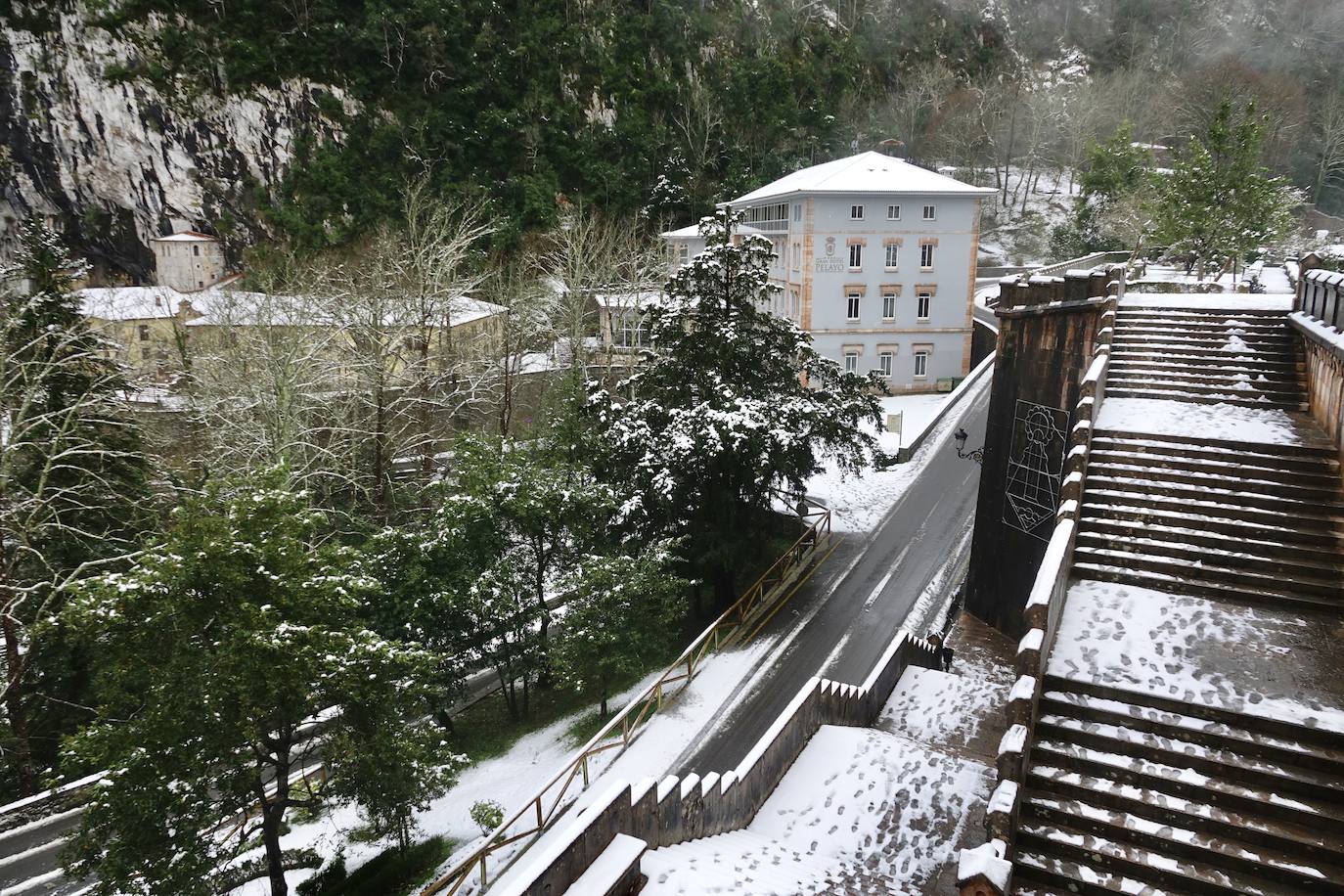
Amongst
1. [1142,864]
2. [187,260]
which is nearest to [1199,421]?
[1142,864]

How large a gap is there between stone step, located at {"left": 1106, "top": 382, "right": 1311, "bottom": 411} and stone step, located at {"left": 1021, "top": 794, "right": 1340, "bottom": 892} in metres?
7.92

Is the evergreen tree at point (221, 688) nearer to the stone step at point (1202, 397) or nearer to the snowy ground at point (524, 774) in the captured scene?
the snowy ground at point (524, 774)

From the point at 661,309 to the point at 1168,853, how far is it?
47.2 ft

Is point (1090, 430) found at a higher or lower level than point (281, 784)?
higher

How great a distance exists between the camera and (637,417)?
18.3 metres

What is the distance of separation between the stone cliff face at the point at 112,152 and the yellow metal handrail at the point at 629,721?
41.3 metres

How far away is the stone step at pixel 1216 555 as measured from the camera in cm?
957

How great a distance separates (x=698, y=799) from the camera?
8641 mm

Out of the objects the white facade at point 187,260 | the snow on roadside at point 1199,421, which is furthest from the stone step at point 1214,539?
the white facade at point 187,260

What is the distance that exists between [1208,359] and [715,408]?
31.4 feet

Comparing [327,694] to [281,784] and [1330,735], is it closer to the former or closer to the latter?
[281,784]

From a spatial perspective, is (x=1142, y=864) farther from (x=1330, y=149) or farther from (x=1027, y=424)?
(x=1330, y=149)

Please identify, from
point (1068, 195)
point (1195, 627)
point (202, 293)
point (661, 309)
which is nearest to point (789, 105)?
point (1068, 195)

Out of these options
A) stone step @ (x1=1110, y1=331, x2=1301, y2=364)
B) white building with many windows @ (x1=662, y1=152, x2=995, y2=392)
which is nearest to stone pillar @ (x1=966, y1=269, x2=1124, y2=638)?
stone step @ (x1=1110, y1=331, x2=1301, y2=364)
